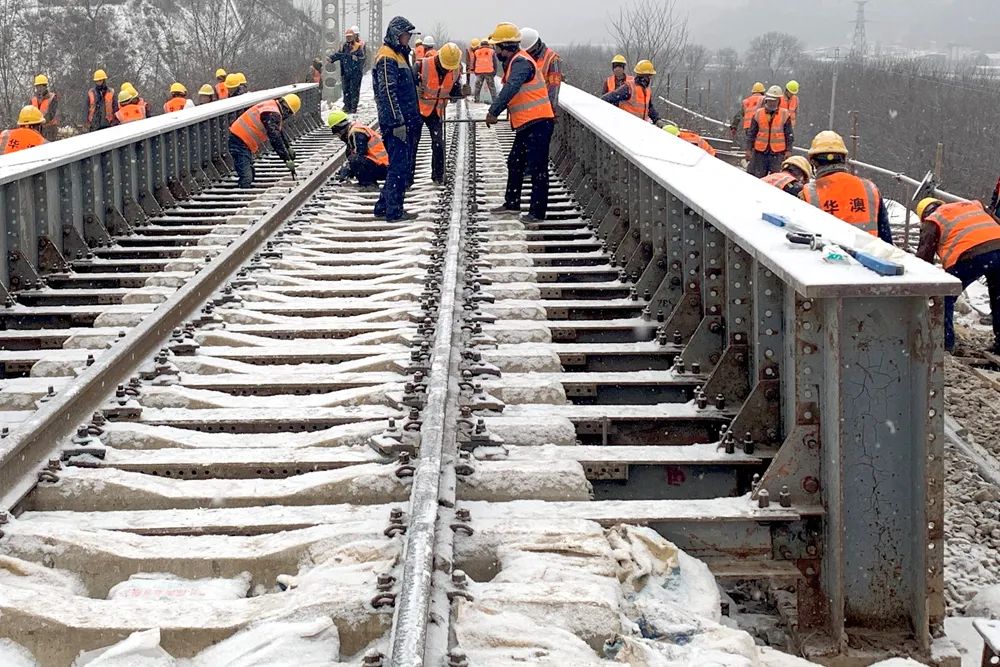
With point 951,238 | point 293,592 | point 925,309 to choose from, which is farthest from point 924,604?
point 951,238

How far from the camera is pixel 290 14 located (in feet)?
219

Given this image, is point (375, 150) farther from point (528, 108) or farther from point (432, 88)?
point (528, 108)

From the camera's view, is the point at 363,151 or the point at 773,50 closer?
the point at 363,151

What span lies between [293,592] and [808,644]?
1561 millimetres

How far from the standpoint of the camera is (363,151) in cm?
1230

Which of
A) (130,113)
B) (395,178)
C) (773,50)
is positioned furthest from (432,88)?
(773,50)

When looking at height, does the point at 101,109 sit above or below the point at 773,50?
below

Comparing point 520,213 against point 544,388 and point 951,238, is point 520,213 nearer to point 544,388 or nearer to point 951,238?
point 951,238

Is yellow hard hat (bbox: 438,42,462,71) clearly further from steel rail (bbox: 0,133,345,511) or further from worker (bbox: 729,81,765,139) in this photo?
worker (bbox: 729,81,765,139)

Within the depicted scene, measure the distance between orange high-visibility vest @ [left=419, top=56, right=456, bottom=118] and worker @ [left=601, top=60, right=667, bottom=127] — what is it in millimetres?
3885

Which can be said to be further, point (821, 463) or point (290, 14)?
point (290, 14)

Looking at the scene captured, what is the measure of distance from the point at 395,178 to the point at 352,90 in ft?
50.3

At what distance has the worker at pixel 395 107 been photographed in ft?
33.2

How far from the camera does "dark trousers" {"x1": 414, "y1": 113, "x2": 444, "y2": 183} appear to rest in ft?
40.5
